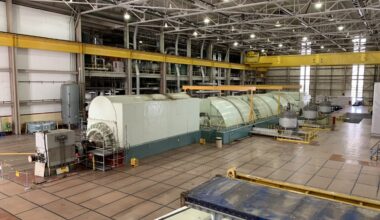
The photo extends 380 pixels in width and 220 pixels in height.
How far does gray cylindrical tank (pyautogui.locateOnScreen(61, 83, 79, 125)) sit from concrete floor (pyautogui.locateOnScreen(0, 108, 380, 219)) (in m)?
2.48

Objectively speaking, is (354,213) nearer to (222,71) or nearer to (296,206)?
(296,206)

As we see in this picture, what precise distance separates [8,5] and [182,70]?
45.8ft

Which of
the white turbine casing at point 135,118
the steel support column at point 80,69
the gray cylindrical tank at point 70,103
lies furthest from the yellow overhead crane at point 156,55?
the white turbine casing at point 135,118

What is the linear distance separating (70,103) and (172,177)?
9412 millimetres

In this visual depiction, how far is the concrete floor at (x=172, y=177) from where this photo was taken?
6098mm

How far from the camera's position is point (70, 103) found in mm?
14898

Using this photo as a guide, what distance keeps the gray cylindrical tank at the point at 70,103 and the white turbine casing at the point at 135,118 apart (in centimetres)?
577

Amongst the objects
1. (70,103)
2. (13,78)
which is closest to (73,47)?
(70,103)

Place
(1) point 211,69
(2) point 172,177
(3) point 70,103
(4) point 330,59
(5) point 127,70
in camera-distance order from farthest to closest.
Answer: (1) point 211,69 < (5) point 127,70 < (4) point 330,59 < (3) point 70,103 < (2) point 172,177

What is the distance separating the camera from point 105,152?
8.57 metres

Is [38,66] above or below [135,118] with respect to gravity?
above

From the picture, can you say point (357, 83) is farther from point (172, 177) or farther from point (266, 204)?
point (266, 204)

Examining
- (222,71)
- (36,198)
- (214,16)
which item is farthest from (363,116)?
(36,198)

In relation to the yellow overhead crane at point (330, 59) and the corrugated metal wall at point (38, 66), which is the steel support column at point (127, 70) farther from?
the yellow overhead crane at point (330, 59)
